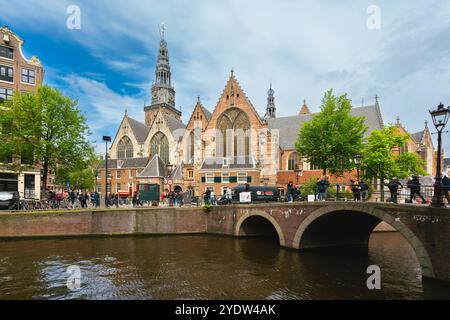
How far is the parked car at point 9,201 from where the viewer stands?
2388cm

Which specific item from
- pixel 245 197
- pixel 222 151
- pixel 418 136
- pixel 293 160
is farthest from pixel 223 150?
pixel 418 136

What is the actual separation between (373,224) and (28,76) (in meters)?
45.2

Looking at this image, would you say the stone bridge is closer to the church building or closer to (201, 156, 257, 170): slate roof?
the church building

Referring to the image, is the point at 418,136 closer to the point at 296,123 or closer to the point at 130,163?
the point at 296,123

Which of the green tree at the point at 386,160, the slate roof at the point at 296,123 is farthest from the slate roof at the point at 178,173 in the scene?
the green tree at the point at 386,160

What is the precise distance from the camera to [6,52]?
34.9 meters

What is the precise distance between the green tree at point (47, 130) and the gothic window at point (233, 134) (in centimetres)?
2195

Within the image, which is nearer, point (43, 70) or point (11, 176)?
point (11, 176)

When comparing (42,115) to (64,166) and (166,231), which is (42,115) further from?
(166,231)

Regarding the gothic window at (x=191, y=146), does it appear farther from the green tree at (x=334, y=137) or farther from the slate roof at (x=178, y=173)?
the green tree at (x=334, y=137)

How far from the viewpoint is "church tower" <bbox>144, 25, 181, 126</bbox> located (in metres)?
74.0
